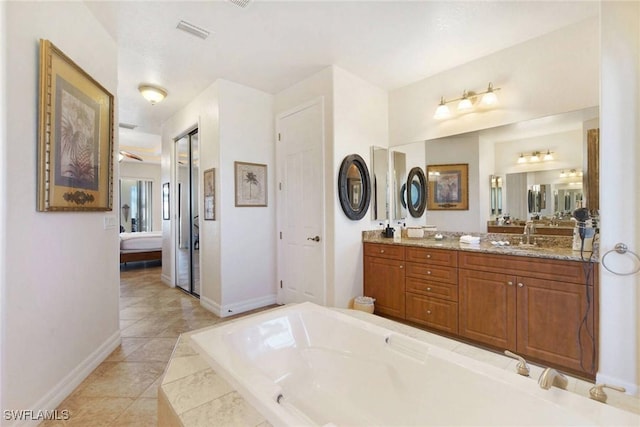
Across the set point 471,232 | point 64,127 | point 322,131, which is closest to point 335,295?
point 471,232

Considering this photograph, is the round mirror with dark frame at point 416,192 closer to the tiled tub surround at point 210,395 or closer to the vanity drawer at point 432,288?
the vanity drawer at point 432,288

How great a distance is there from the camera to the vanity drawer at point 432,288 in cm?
252

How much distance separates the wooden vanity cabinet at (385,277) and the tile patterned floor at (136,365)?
5.75ft

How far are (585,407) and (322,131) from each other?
2781mm

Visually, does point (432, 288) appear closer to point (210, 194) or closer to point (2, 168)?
point (210, 194)

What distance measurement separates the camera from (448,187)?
3.17m

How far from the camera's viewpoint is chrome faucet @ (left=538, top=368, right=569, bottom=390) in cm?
110

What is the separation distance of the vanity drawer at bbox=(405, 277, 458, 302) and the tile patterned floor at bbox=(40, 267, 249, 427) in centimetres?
211

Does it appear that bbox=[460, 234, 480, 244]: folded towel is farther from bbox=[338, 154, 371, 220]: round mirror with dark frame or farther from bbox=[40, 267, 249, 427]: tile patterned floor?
bbox=[40, 267, 249, 427]: tile patterned floor

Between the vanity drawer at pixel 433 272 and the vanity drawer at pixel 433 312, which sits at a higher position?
the vanity drawer at pixel 433 272

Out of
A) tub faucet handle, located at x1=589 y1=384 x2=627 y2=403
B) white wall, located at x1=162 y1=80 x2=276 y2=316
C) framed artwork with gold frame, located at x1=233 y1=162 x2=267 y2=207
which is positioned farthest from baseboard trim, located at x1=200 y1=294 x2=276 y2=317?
tub faucet handle, located at x1=589 y1=384 x2=627 y2=403

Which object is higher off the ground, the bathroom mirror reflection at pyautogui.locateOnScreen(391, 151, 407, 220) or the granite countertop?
the bathroom mirror reflection at pyautogui.locateOnScreen(391, 151, 407, 220)

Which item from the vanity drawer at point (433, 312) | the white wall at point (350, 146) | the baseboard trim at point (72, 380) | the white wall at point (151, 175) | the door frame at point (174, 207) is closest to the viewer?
the baseboard trim at point (72, 380)

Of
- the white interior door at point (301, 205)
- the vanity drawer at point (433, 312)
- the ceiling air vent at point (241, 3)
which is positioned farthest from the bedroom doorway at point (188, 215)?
the vanity drawer at point (433, 312)
